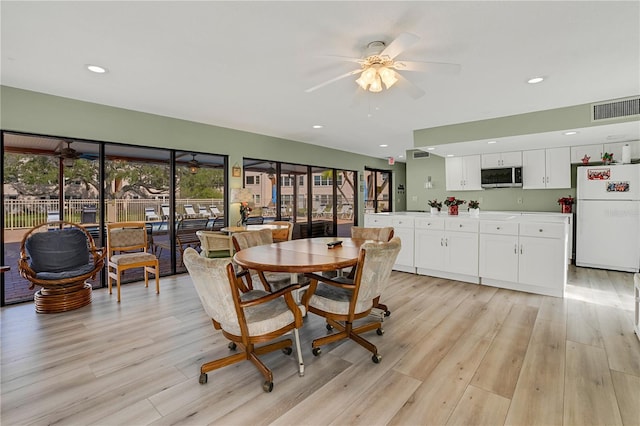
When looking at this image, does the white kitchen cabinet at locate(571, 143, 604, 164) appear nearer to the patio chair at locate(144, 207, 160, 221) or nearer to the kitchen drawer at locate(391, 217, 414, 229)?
the kitchen drawer at locate(391, 217, 414, 229)

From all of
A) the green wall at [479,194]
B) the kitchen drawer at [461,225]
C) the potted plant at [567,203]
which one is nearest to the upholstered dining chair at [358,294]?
the kitchen drawer at [461,225]

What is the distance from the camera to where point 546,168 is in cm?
575

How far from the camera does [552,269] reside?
3779mm

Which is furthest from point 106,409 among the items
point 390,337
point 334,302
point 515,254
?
point 515,254

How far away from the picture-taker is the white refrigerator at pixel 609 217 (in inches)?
191

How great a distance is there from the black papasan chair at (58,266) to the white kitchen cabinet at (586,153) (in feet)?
24.7

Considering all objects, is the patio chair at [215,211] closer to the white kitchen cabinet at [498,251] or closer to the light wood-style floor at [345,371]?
the light wood-style floor at [345,371]

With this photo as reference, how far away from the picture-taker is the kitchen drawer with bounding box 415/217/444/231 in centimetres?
466

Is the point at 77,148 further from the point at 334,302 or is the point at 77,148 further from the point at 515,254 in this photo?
the point at 515,254

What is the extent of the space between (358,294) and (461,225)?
2.84 m

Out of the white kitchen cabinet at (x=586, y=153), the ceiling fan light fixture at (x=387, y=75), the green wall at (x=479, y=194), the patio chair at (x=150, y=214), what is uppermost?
the ceiling fan light fixture at (x=387, y=75)

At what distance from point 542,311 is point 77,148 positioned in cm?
596

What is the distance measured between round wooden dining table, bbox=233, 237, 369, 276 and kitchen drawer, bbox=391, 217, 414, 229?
2.04 metres

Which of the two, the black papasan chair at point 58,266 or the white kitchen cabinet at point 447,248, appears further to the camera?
the white kitchen cabinet at point 447,248
